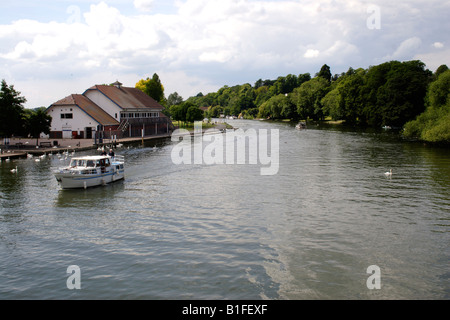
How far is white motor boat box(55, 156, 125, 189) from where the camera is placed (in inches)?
1449

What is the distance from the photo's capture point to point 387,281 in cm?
1795

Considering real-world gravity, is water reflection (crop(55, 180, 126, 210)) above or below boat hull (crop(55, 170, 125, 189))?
below

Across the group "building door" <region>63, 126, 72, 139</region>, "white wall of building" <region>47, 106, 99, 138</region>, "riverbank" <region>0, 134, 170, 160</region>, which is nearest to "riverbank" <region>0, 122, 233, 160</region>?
"riverbank" <region>0, 134, 170, 160</region>

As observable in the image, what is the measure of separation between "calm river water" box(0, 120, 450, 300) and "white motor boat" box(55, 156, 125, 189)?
1001 mm

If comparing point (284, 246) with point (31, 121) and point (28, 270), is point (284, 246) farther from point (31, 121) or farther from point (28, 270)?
point (31, 121)

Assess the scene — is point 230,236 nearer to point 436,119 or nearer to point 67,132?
point 67,132

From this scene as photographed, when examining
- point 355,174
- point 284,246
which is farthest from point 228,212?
point 355,174

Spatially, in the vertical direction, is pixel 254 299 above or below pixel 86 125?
below

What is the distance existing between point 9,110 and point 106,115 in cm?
2540

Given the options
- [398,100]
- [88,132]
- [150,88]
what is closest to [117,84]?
[88,132]

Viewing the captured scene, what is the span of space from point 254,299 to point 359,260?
6.59m

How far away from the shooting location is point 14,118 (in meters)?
63.5

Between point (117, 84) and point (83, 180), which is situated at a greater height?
point (117, 84)

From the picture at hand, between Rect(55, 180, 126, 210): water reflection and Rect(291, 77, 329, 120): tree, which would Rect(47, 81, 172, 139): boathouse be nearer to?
Rect(55, 180, 126, 210): water reflection
